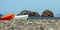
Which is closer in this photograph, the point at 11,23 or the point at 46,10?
the point at 11,23

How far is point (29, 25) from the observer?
770 millimetres

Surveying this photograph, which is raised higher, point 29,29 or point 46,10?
point 46,10

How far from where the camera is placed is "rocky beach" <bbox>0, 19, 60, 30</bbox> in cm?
A: 71

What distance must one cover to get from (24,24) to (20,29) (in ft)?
0.18

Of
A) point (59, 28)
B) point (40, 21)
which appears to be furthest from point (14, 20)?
point (59, 28)

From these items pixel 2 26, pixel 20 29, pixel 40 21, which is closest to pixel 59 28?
pixel 40 21

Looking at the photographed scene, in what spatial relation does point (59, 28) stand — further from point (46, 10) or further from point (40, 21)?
point (46, 10)

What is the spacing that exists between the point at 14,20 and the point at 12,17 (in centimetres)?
4

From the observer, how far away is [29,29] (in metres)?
0.73

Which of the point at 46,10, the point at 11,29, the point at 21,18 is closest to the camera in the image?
the point at 11,29

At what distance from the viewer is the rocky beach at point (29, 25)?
71cm

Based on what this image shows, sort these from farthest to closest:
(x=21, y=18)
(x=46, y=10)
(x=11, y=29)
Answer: (x=46, y=10), (x=21, y=18), (x=11, y=29)

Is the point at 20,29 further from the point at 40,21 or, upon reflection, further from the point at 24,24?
the point at 40,21

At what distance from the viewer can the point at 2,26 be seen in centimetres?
71
